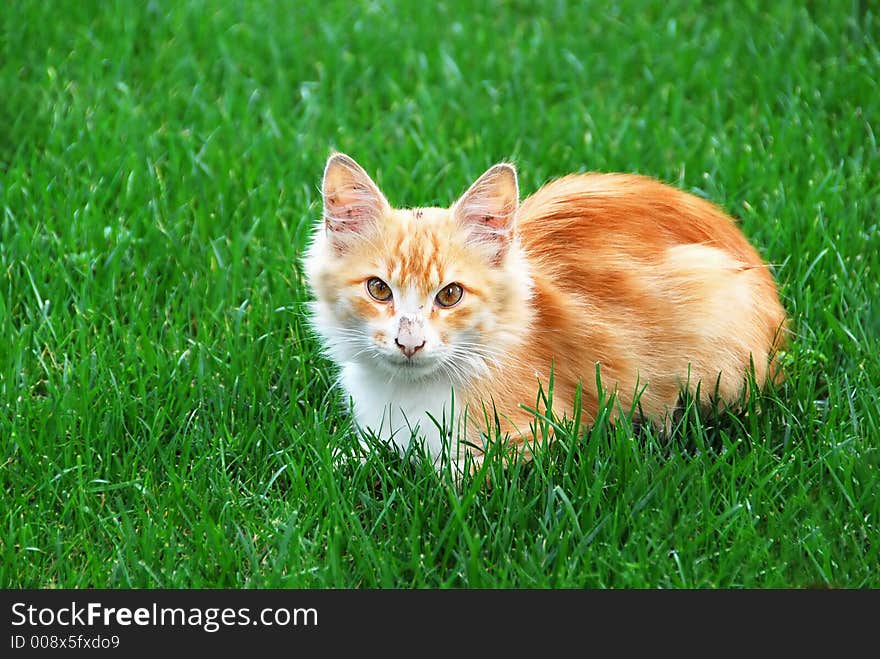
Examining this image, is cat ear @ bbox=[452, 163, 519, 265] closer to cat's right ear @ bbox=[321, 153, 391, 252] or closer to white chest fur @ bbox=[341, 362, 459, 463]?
cat's right ear @ bbox=[321, 153, 391, 252]

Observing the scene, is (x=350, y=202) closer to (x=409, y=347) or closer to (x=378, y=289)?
(x=378, y=289)

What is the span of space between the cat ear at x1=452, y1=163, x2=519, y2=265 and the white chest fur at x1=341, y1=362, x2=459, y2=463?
0.45 m

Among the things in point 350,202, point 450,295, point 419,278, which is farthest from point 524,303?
point 350,202

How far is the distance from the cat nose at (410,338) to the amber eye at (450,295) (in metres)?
0.14

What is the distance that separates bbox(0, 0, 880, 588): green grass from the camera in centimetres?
327

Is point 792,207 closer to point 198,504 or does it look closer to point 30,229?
point 198,504

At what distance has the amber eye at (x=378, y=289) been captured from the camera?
3.46m

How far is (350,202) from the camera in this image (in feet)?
11.8

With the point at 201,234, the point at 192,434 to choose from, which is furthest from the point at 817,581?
the point at 201,234

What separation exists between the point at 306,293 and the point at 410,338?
1.29 m

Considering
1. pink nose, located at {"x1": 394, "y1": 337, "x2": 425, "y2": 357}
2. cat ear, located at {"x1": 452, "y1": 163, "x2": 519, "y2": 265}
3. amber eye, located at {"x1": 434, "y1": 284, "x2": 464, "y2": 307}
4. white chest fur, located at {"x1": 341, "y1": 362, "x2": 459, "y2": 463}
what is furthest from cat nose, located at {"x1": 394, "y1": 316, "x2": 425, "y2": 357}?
cat ear, located at {"x1": 452, "y1": 163, "x2": 519, "y2": 265}

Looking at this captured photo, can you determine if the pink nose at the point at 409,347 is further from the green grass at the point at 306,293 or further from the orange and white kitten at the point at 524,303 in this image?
the green grass at the point at 306,293

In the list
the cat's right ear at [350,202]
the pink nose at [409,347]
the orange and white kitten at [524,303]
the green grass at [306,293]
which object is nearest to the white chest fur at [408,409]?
the orange and white kitten at [524,303]
